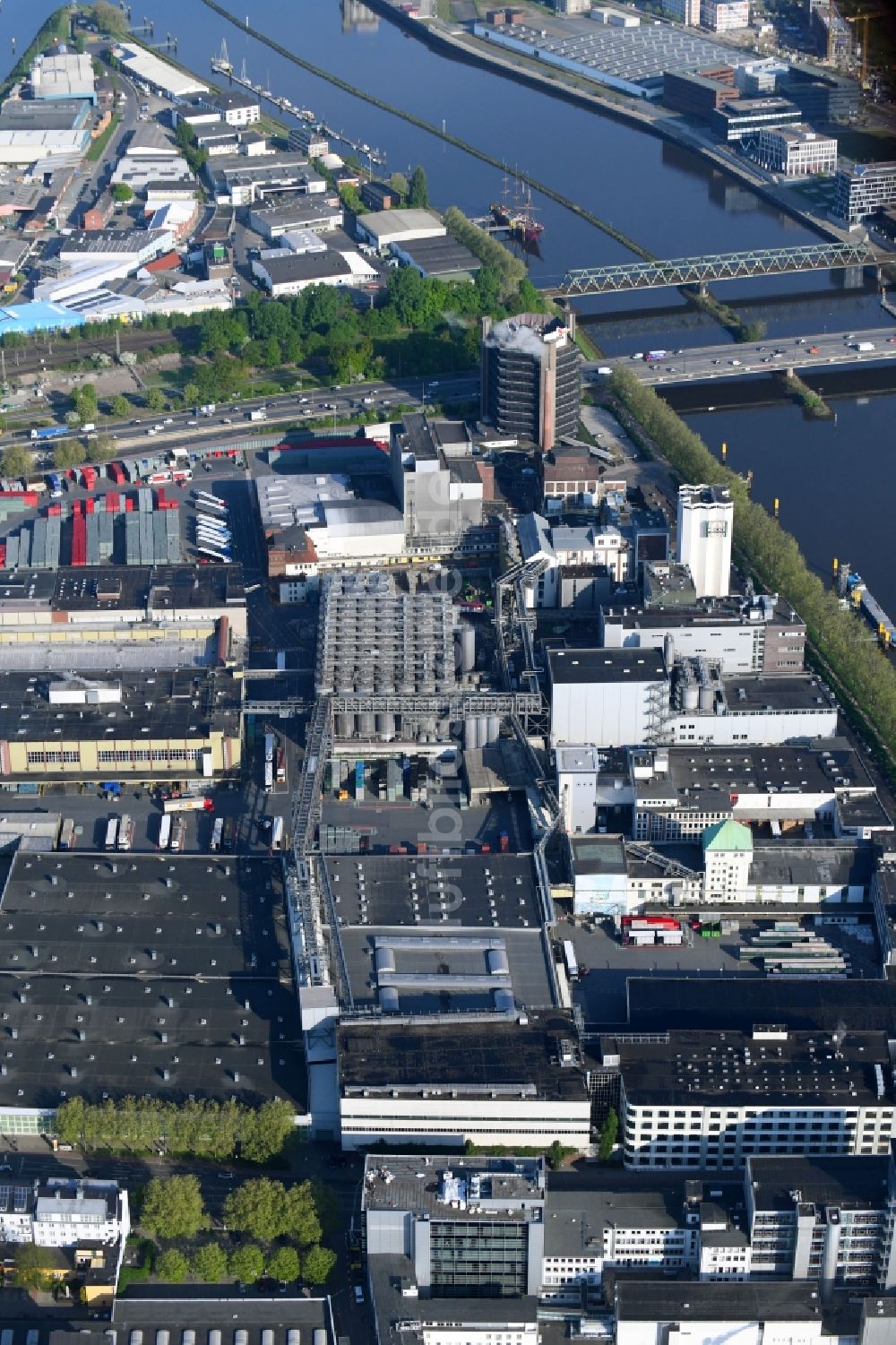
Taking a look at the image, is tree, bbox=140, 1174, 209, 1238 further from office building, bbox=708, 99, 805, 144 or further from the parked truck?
office building, bbox=708, 99, 805, 144

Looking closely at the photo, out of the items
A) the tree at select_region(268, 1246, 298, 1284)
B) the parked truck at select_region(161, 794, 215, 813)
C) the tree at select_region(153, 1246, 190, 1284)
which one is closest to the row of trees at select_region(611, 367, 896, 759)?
the parked truck at select_region(161, 794, 215, 813)

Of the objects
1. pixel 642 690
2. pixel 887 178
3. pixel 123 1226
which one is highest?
pixel 887 178

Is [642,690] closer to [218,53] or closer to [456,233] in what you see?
[456,233]

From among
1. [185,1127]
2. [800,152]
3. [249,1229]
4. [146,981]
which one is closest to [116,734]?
[146,981]

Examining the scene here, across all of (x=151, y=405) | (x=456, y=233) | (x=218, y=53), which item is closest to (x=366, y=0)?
(x=218, y=53)

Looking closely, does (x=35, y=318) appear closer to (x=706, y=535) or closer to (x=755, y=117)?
(x=706, y=535)

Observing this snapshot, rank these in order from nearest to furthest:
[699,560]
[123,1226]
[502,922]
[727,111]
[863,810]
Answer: [123,1226] → [502,922] → [863,810] → [699,560] → [727,111]
